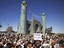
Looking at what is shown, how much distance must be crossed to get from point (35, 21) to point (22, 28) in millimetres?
4144

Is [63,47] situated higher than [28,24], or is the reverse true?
[28,24]

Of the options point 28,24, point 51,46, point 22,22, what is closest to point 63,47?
point 51,46

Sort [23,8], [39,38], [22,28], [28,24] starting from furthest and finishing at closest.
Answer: [28,24]
[23,8]
[22,28]
[39,38]

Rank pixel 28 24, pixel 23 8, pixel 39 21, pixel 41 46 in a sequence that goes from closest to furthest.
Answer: pixel 41 46 < pixel 23 8 < pixel 28 24 < pixel 39 21

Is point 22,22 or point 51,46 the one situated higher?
point 22,22

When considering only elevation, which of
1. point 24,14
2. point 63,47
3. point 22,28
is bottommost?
point 63,47

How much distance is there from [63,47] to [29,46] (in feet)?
1.62

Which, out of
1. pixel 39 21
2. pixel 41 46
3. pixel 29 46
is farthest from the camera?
pixel 39 21

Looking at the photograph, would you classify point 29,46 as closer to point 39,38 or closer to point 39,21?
point 39,38

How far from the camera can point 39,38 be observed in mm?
3680

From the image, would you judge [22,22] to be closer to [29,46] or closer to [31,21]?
[31,21]

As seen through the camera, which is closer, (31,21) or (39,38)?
(39,38)

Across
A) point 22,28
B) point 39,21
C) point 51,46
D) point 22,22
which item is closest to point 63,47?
point 51,46

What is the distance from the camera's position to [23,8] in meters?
15.0
